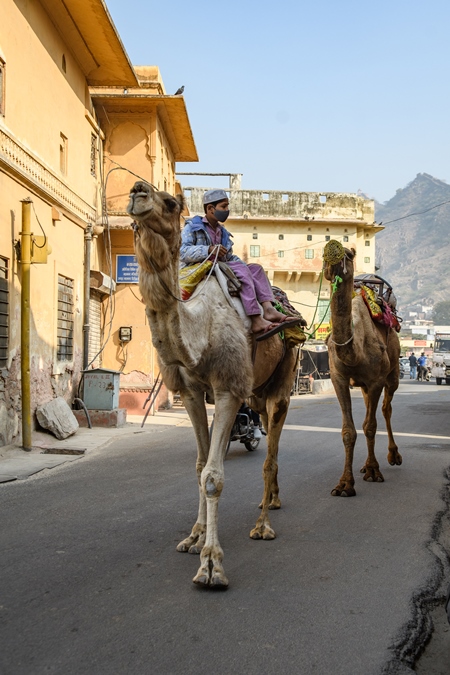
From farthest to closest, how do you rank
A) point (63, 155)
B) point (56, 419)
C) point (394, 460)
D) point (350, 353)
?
point (63, 155)
point (56, 419)
point (394, 460)
point (350, 353)

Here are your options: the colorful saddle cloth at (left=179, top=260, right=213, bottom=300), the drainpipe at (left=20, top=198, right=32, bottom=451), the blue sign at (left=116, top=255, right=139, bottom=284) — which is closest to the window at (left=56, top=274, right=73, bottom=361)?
the drainpipe at (left=20, top=198, right=32, bottom=451)

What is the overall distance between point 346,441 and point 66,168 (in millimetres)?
9878

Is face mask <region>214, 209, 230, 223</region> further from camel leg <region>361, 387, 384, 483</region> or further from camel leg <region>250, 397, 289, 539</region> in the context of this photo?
camel leg <region>361, 387, 384, 483</region>

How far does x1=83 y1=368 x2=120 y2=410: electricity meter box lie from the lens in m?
15.1

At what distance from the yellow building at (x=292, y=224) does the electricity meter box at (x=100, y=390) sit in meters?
40.7

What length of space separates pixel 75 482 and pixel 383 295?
15.9 feet

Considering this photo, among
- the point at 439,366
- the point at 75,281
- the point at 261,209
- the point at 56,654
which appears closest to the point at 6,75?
the point at 75,281

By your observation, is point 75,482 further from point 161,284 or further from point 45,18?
point 45,18

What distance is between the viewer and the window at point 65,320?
47.1 ft

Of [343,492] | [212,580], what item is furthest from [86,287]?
[212,580]

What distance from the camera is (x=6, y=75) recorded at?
11.3 m

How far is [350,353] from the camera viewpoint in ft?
25.5

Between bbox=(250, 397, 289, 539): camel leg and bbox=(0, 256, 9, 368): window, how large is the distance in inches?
238

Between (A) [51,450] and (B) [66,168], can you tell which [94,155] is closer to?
(B) [66,168]
